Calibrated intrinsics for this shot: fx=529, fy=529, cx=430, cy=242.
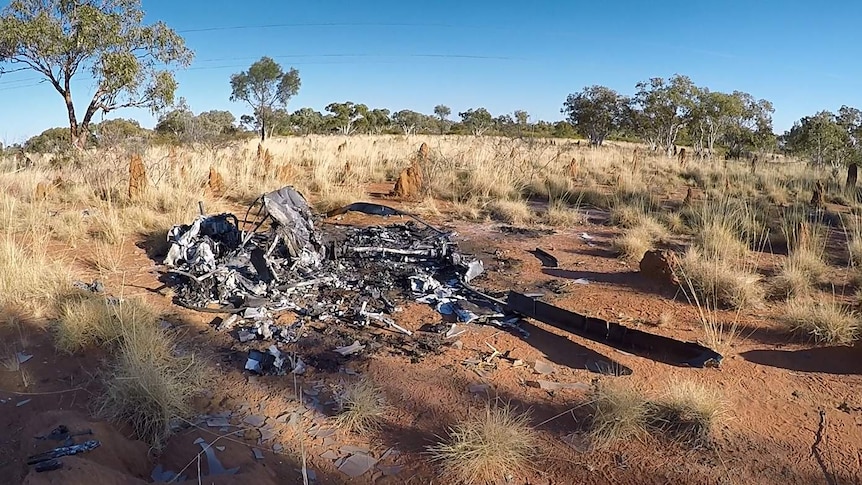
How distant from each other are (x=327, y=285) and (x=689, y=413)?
10.2 ft

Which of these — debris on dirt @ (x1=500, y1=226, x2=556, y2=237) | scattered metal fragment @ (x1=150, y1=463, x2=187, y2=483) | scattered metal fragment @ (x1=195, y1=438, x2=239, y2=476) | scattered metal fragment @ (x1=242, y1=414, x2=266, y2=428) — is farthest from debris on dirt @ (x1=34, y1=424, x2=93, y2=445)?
debris on dirt @ (x1=500, y1=226, x2=556, y2=237)

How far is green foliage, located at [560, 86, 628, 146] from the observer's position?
26125 mm

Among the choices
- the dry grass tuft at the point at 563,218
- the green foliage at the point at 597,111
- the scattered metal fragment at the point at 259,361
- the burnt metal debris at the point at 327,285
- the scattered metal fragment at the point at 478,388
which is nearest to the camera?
the scattered metal fragment at the point at 478,388

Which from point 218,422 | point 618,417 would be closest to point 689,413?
point 618,417

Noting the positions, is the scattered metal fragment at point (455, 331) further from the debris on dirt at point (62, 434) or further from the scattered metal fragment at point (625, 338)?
the debris on dirt at point (62, 434)

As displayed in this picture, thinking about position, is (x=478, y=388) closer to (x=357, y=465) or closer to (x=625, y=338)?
(x=357, y=465)

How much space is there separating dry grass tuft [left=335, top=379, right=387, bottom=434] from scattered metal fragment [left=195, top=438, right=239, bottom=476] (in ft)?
1.88

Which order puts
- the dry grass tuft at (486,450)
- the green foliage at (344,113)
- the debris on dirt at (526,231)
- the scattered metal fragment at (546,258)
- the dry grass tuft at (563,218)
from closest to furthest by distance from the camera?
the dry grass tuft at (486,450) → the scattered metal fragment at (546,258) → the debris on dirt at (526,231) → the dry grass tuft at (563,218) → the green foliage at (344,113)

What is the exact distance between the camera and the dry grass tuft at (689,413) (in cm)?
259

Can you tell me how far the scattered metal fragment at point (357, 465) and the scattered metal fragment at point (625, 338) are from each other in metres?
1.85

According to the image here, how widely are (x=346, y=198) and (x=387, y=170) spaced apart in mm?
4103

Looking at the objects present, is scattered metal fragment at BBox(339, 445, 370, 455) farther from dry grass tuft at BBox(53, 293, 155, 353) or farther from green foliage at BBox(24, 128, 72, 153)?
green foliage at BBox(24, 128, 72, 153)

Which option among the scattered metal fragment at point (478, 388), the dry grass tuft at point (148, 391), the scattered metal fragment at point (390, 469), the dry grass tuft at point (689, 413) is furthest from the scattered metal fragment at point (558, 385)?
the dry grass tuft at point (148, 391)

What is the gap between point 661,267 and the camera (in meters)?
4.86
